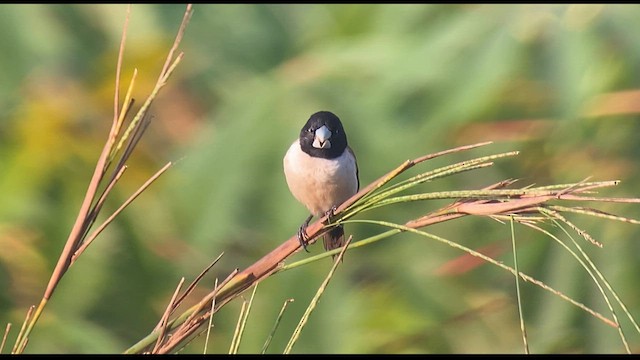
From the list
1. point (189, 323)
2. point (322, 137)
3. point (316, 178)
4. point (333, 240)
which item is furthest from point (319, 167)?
point (189, 323)

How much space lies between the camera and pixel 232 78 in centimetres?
410

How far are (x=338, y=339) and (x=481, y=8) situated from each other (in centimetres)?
121

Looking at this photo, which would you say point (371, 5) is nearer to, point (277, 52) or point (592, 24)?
point (277, 52)

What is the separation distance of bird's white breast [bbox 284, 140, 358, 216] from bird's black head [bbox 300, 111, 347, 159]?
2 centimetres

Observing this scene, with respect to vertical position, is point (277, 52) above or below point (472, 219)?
above

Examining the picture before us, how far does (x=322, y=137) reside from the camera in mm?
3172

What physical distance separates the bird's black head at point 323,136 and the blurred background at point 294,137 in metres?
0.08

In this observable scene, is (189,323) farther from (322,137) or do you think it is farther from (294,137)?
(294,137)

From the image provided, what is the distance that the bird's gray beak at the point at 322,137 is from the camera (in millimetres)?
3176

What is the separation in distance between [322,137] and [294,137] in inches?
7.2

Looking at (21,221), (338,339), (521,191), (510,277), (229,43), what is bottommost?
(521,191)

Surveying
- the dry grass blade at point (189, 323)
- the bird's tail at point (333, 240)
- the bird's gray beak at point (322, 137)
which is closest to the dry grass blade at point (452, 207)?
the dry grass blade at point (189, 323)

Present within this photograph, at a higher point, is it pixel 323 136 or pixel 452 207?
pixel 323 136

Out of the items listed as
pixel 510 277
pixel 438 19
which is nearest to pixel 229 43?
pixel 438 19
